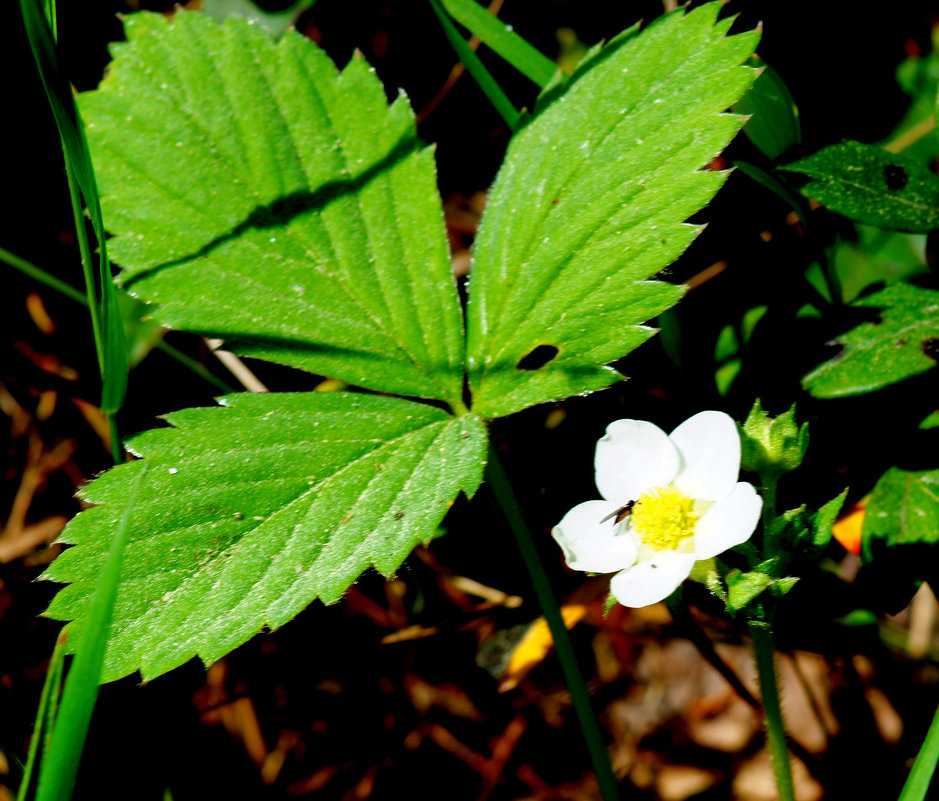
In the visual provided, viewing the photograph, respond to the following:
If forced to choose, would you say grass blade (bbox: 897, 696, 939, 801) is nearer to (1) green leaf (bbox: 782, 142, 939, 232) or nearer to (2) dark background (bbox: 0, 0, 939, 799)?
(2) dark background (bbox: 0, 0, 939, 799)

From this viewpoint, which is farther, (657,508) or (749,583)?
(657,508)

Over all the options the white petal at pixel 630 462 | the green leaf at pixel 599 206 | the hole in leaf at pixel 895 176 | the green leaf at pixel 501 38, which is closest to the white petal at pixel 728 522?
the white petal at pixel 630 462

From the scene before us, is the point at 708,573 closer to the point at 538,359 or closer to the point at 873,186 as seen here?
the point at 538,359

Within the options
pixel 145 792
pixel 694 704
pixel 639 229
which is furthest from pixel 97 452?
pixel 694 704

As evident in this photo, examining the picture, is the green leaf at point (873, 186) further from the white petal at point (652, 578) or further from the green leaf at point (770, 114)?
the white petal at point (652, 578)

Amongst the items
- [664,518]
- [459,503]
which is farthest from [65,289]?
[664,518]

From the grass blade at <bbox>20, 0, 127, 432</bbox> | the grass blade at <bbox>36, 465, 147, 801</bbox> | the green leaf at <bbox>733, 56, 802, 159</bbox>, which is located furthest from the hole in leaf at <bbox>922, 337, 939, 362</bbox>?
the grass blade at <bbox>20, 0, 127, 432</bbox>

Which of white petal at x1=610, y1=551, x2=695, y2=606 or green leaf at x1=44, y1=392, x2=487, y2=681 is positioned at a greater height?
green leaf at x1=44, y1=392, x2=487, y2=681
